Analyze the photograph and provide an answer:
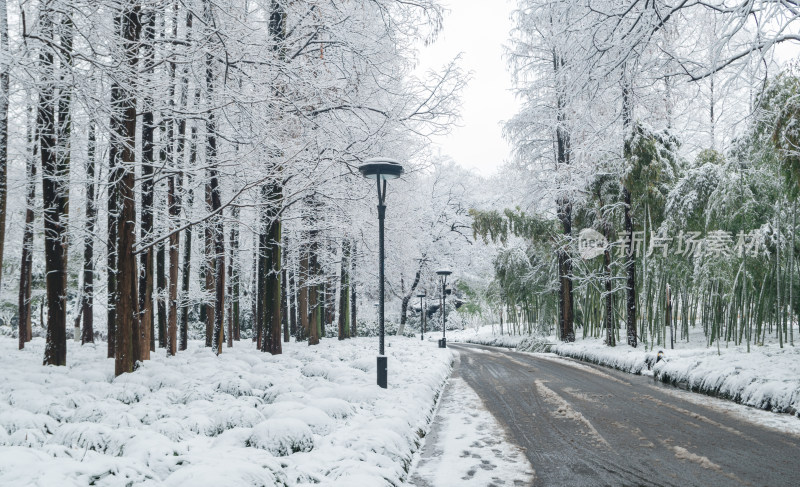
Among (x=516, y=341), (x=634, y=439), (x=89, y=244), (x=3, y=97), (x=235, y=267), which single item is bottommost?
(x=516, y=341)

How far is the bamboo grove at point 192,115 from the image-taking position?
5.93 m

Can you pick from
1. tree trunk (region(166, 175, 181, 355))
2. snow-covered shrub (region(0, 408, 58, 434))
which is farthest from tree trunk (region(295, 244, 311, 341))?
snow-covered shrub (region(0, 408, 58, 434))

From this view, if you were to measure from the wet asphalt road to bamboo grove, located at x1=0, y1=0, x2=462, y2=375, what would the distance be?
5029mm

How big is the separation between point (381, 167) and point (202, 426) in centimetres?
470

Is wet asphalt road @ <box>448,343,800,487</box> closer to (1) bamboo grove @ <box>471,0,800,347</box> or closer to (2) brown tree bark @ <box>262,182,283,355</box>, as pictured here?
(1) bamboo grove @ <box>471,0,800,347</box>

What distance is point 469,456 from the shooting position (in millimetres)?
5078

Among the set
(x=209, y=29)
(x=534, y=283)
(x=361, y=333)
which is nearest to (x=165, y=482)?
(x=209, y=29)

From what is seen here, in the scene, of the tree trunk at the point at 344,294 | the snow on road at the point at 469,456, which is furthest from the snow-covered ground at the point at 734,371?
the tree trunk at the point at 344,294

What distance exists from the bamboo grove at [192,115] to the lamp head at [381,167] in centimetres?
105

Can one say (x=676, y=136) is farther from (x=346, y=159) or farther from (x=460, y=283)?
(x=460, y=283)

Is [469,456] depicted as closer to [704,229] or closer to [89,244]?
[704,229]

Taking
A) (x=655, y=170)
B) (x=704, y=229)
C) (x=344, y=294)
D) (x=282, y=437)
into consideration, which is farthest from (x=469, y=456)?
(x=344, y=294)

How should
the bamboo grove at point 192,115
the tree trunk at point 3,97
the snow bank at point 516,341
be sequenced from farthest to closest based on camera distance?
the snow bank at point 516,341 → the bamboo grove at point 192,115 → the tree trunk at point 3,97

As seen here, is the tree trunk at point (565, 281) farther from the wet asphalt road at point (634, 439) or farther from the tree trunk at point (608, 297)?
the wet asphalt road at point (634, 439)
